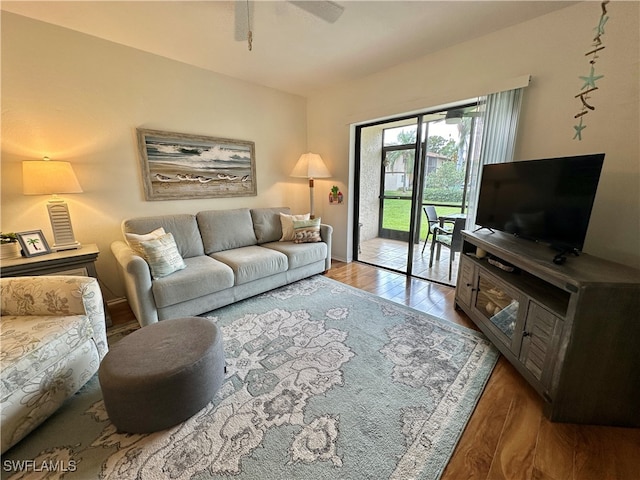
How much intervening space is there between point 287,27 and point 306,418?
9.68ft

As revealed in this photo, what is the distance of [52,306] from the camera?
155 centimetres

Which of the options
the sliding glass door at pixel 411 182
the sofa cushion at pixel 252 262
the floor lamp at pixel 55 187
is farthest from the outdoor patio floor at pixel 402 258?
the floor lamp at pixel 55 187

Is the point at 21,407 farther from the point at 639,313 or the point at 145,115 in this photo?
the point at 639,313

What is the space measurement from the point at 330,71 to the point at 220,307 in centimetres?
304

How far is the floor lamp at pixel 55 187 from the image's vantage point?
1994 mm

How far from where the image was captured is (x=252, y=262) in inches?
105

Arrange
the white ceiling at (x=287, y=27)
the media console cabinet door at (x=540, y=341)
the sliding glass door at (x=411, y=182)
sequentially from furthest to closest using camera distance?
1. the sliding glass door at (x=411, y=182)
2. the white ceiling at (x=287, y=27)
3. the media console cabinet door at (x=540, y=341)

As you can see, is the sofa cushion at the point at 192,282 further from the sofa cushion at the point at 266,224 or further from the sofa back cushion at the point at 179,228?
the sofa cushion at the point at 266,224

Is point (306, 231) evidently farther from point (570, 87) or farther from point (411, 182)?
point (570, 87)

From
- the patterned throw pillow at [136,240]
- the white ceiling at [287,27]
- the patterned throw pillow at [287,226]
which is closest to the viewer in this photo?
the white ceiling at [287,27]

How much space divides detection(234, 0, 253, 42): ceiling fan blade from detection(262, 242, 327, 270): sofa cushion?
208 centimetres

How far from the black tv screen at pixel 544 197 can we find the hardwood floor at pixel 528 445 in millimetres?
984

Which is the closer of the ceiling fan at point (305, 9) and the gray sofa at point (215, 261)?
the ceiling fan at point (305, 9)

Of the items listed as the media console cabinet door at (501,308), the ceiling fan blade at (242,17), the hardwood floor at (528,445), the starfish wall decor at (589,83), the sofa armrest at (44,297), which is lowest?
the hardwood floor at (528,445)
